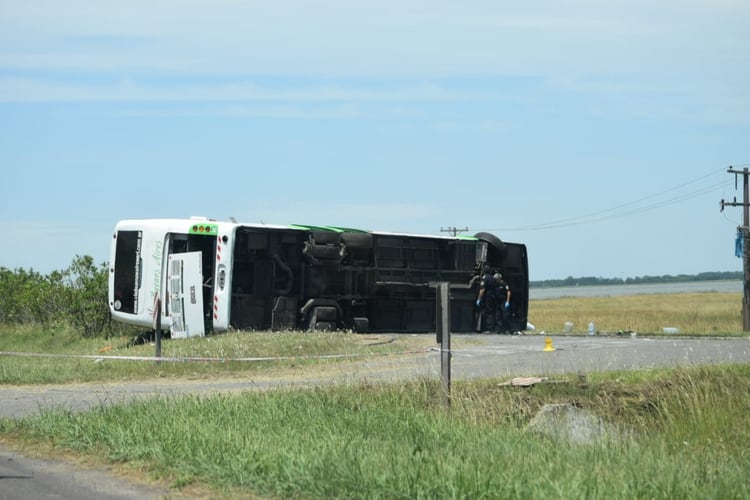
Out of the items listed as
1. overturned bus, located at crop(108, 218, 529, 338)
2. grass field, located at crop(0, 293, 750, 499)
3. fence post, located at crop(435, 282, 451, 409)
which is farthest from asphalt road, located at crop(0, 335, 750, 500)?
overturned bus, located at crop(108, 218, 529, 338)

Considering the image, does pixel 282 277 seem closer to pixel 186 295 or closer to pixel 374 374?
pixel 186 295

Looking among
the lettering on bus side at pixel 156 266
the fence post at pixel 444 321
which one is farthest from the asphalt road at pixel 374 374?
the lettering on bus side at pixel 156 266

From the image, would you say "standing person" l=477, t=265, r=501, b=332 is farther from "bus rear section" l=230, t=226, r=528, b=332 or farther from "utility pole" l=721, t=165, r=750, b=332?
"utility pole" l=721, t=165, r=750, b=332

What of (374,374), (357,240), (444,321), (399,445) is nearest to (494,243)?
(357,240)

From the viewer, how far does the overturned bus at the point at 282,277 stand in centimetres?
2262

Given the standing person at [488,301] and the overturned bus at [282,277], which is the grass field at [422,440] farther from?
the standing person at [488,301]

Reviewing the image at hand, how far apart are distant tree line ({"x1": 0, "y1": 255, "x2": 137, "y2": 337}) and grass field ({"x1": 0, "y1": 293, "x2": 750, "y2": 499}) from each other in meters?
14.3

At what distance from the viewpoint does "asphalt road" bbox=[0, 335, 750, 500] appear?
8.29 metres

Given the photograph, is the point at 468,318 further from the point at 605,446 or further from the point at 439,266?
the point at 605,446

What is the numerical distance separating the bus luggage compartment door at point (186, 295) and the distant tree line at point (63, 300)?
718 cm

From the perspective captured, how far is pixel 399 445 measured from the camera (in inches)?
356

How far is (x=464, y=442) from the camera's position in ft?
30.8

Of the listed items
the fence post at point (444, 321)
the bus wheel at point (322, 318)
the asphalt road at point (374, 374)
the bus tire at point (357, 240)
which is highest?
the bus tire at point (357, 240)

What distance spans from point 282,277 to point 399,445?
14461 mm
